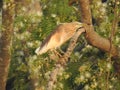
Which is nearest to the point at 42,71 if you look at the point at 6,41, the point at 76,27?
the point at 6,41

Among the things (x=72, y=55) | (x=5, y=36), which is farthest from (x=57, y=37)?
(x=72, y=55)

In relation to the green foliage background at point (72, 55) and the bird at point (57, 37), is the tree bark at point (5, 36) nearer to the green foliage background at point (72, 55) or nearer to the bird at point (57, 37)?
the green foliage background at point (72, 55)

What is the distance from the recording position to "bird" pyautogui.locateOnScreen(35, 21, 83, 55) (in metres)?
3.44

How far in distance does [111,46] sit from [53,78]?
2296 mm

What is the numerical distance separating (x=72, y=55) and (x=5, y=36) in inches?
43.3

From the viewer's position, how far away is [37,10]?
6.36m

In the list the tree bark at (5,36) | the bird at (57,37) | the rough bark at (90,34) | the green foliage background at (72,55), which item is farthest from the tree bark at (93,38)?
the tree bark at (5,36)

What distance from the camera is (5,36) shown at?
529 centimetres

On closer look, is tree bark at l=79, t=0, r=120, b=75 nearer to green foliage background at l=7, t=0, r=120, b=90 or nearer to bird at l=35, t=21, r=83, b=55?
green foliage background at l=7, t=0, r=120, b=90

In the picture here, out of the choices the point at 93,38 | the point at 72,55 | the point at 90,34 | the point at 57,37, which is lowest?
the point at 72,55

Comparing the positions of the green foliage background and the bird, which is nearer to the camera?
the bird

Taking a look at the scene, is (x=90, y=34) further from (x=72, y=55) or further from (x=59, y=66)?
(x=59, y=66)

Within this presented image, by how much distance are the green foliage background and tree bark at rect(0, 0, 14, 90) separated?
0.94 feet

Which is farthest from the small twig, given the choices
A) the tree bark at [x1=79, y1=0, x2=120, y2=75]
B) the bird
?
the tree bark at [x1=79, y1=0, x2=120, y2=75]
